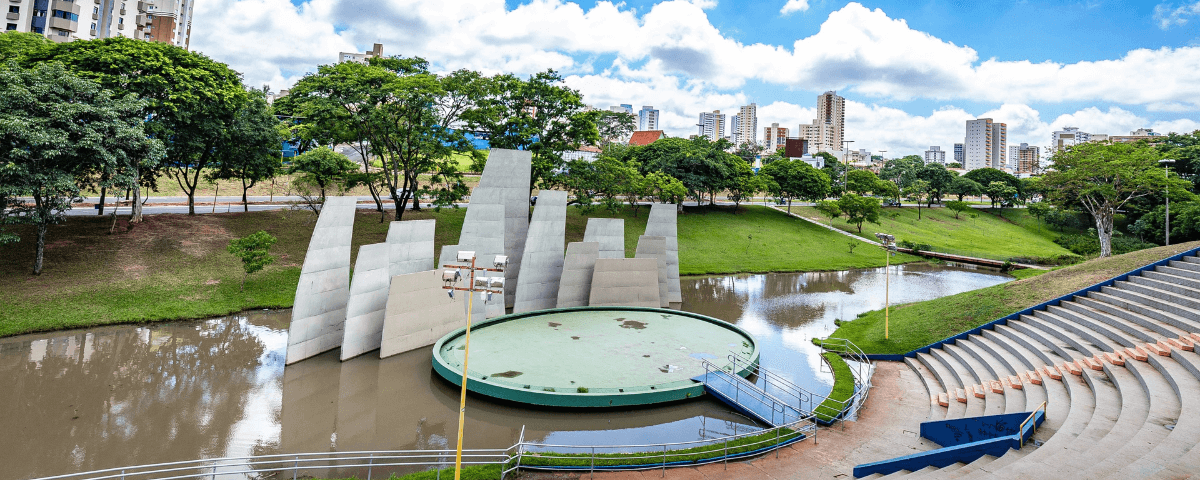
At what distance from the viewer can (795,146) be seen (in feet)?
359

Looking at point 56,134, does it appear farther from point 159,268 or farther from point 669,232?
point 669,232

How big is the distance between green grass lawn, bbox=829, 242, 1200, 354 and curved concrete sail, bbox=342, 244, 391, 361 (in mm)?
18265

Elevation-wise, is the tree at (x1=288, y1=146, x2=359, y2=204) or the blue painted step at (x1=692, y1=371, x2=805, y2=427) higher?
the tree at (x1=288, y1=146, x2=359, y2=204)

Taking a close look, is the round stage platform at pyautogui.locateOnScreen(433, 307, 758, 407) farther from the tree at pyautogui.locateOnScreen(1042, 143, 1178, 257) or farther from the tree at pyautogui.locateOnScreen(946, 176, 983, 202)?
the tree at pyautogui.locateOnScreen(946, 176, 983, 202)

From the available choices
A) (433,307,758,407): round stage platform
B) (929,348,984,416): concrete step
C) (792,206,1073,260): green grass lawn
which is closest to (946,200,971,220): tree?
(792,206,1073,260): green grass lawn

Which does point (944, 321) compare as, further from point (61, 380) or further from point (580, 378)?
point (61, 380)

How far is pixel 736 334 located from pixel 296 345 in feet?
53.0

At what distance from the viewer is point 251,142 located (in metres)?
33.6

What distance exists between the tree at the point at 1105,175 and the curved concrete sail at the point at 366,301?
39.5m

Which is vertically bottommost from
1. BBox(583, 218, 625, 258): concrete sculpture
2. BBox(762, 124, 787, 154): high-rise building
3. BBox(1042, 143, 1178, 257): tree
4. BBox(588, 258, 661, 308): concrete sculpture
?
BBox(588, 258, 661, 308): concrete sculpture

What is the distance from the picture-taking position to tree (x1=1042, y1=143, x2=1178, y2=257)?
1248 inches

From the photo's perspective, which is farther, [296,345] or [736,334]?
[736,334]

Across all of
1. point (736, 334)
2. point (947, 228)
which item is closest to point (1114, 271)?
point (736, 334)

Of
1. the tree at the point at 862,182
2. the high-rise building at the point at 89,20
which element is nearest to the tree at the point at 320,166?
the high-rise building at the point at 89,20
